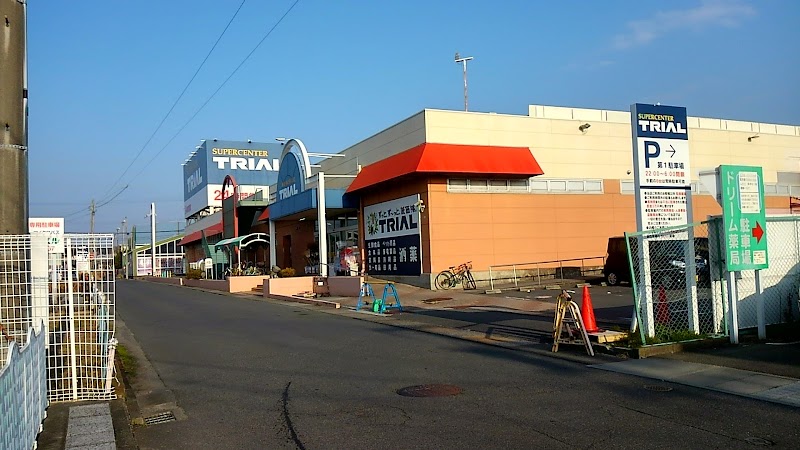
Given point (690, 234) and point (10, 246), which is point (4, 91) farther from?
point (690, 234)

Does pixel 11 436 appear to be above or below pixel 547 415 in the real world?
above

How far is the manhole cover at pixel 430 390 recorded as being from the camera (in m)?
8.66

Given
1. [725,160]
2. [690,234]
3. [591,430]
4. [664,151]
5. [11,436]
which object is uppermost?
[725,160]

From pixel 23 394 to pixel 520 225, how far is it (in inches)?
1014

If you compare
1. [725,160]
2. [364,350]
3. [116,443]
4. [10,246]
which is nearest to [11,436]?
[116,443]

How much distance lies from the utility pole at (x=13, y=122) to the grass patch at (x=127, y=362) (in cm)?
426

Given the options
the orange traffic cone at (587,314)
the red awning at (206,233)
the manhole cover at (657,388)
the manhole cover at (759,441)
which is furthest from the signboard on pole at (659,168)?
the red awning at (206,233)

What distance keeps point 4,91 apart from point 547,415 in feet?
22.7

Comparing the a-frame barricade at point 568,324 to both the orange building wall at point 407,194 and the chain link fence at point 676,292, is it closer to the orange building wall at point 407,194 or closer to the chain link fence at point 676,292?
the chain link fence at point 676,292

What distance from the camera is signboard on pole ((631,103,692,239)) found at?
12.3 m

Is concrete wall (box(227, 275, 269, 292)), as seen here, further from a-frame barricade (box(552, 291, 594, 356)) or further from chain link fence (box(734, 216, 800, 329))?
chain link fence (box(734, 216, 800, 329))

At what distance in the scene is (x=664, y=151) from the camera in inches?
498

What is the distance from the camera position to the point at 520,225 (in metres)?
30.0

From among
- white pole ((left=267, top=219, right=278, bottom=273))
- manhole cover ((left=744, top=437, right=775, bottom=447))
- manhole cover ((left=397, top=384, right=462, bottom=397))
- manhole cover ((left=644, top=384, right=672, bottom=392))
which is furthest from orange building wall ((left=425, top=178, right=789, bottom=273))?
manhole cover ((left=744, top=437, right=775, bottom=447))
